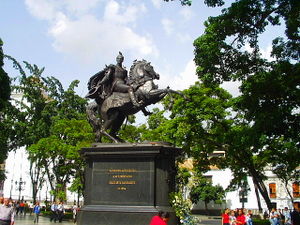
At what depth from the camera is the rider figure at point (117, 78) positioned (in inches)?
515

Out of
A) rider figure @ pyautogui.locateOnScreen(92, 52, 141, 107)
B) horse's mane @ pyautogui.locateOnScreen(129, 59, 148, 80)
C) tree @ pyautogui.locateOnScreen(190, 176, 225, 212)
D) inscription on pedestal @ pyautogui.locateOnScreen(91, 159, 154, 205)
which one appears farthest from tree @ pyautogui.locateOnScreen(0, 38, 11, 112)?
tree @ pyautogui.locateOnScreen(190, 176, 225, 212)

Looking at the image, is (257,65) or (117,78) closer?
(117,78)

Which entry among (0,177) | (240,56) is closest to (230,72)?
(240,56)

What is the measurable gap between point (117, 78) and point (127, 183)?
378 centimetres

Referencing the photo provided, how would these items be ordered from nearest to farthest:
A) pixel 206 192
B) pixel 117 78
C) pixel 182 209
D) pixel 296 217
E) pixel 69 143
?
pixel 296 217, pixel 182 209, pixel 117 78, pixel 69 143, pixel 206 192

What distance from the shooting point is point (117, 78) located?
43.7ft

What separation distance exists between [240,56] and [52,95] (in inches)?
1120

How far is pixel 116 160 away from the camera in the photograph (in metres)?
11.8

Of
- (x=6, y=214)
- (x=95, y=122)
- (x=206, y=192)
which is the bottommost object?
(x=6, y=214)

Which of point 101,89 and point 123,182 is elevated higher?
point 101,89

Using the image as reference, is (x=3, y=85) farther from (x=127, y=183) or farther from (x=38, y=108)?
(x=127, y=183)

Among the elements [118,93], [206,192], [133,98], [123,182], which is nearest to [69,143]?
[118,93]

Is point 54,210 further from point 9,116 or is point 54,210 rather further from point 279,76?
point 279,76

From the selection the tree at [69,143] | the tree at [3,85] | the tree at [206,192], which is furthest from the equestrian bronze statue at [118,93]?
the tree at [206,192]
